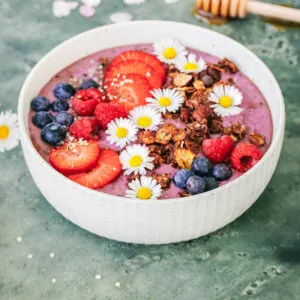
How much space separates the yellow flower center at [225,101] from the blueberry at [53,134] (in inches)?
15.7

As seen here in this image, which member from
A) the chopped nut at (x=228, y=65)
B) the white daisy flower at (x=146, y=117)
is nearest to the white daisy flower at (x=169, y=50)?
the chopped nut at (x=228, y=65)

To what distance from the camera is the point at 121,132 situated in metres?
1.57

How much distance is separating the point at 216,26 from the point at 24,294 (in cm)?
Result: 113

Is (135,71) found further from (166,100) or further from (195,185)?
(195,185)

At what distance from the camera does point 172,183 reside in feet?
4.89

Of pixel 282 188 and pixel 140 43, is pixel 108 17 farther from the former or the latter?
pixel 282 188

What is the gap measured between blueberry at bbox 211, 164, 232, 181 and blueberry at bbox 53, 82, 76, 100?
441 millimetres

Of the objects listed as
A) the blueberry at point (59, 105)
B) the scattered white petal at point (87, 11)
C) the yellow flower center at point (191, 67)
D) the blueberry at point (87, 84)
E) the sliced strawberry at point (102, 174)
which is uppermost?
the yellow flower center at point (191, 67)

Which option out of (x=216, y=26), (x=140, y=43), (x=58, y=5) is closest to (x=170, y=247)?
(x=140, y=43)

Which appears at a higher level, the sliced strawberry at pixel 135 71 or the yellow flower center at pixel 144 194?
the sliced strawberry at pixel 135 71

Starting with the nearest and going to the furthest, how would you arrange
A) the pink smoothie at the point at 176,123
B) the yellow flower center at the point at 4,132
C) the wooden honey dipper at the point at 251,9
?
the pink smoothie at the point at 176,123 < the yellow flower center at the point at 4,132 < the wooden honey dipper at the point at 251,9

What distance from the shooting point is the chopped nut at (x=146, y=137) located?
5.11ft

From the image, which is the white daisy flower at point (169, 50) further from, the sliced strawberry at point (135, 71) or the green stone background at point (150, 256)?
the green stone background at point (150, 256)

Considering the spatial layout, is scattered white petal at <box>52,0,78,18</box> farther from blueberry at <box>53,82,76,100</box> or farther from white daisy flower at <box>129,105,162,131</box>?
white daisy flower at <box>129,105,162,131</box>
